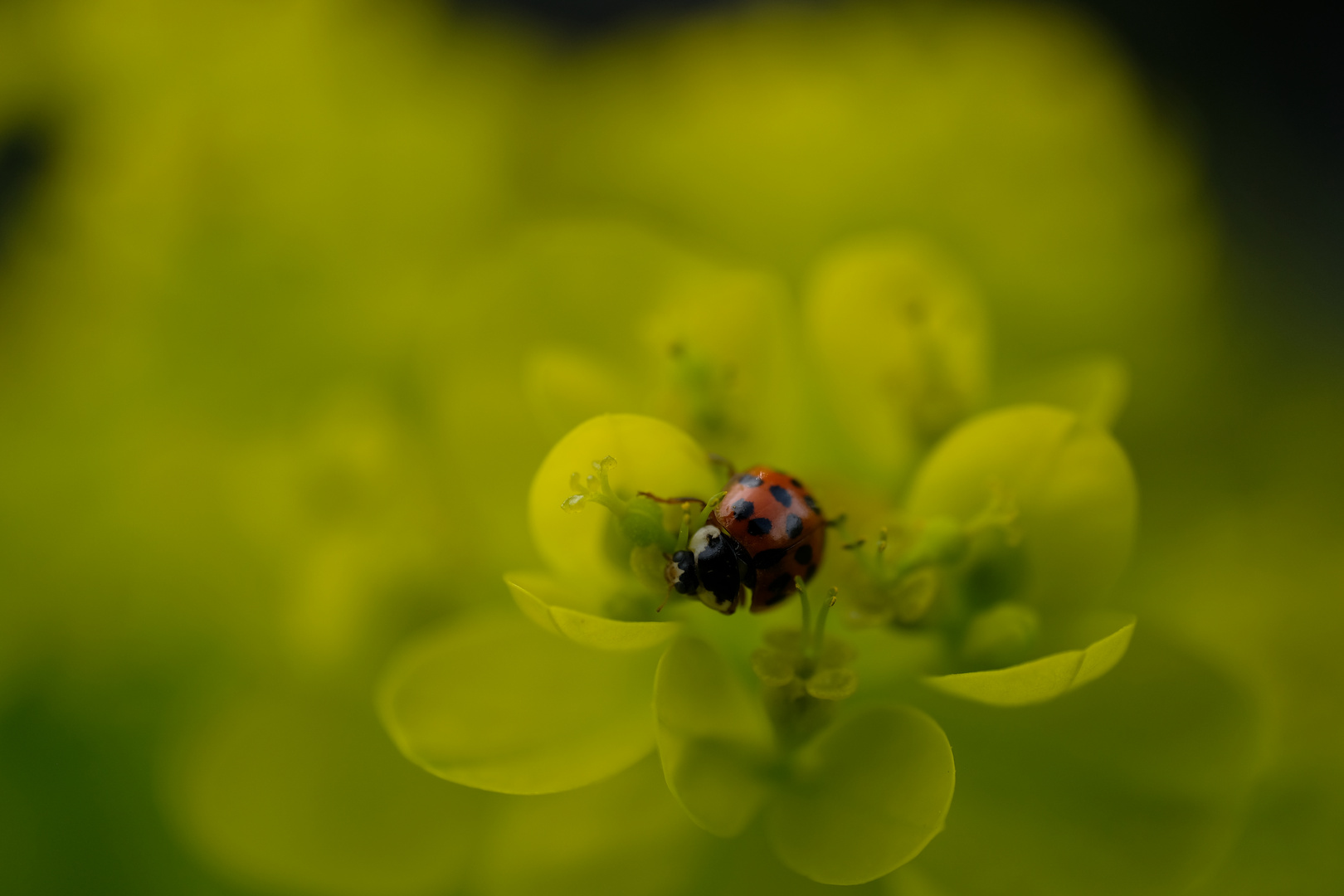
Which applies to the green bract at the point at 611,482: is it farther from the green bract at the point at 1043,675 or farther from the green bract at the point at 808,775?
the green bract at the point at 1043,675

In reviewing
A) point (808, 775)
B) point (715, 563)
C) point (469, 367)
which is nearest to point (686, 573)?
point (715, 563)

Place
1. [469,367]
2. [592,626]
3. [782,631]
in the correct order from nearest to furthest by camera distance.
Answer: [592,626] < [782,631] < [469,367]

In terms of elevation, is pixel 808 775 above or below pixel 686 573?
below

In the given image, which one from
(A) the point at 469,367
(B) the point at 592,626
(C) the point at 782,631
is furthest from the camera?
(A) the point at 469,367

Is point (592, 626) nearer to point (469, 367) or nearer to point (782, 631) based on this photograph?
point (782, 631)

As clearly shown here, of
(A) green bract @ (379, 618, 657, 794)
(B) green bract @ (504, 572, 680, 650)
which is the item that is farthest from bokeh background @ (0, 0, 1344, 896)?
(B) green bract @ (504, 572, 680, 650)

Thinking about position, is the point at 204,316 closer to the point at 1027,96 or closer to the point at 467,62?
the point at 467,62

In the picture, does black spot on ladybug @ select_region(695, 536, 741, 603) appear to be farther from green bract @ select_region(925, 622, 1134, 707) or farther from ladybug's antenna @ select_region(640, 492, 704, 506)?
green bract @ select_region(925, 622, 1134, 707)

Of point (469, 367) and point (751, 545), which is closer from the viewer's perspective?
point (751, 545)
